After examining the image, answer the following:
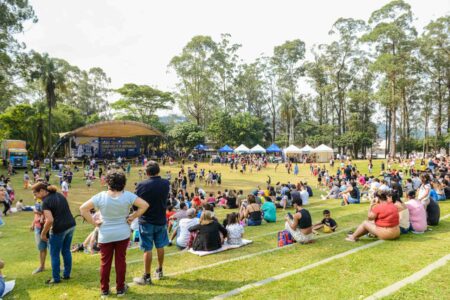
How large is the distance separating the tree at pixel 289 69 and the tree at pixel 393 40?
14.8 meters

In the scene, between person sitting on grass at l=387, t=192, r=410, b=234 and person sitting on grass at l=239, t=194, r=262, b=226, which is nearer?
person sitting on grass at l=387, t=192, r=410, b=234

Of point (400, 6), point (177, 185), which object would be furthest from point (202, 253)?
point (400, 6)

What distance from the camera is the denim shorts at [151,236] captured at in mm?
4285

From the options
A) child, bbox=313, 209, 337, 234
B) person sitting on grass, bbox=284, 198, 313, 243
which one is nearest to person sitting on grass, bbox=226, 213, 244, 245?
person sitting on grass, bbox=284, 198, 313, 243

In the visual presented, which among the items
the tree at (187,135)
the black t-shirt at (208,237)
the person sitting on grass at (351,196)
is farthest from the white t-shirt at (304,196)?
the tree at (187,135)

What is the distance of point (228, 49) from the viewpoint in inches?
2072

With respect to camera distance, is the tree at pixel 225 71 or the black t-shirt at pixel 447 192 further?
the tree at pixel 225 71

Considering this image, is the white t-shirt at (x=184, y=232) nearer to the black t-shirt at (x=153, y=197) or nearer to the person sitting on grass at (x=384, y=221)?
the black t-shirt at (x=153, y=197)

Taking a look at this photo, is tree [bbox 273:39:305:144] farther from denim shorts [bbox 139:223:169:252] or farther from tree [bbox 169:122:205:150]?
denim shorts [bbox 139:223:169:252]

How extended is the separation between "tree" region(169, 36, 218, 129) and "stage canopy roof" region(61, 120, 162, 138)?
42.3ft

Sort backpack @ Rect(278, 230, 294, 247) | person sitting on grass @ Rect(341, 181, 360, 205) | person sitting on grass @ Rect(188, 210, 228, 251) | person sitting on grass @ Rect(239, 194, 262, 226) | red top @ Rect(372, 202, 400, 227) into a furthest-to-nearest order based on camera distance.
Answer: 1. person sitting on grass @ Rect(341, 181, 360, 205)
2. person sitting on grass @ Rect(239, 194, 262, 226)
3. backpack @ Rect(278, 230, 294, 247)
4. red top @ Rect(372, 202, 400, 227)
5. person sitting on grass @ Rect(188, 210, 228, 251)

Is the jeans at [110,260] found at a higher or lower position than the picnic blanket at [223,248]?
higher

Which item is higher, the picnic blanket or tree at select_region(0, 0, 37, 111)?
tree at select_region(0, 0, 37, 111)

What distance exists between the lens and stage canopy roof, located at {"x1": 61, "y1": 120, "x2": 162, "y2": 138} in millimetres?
37125
